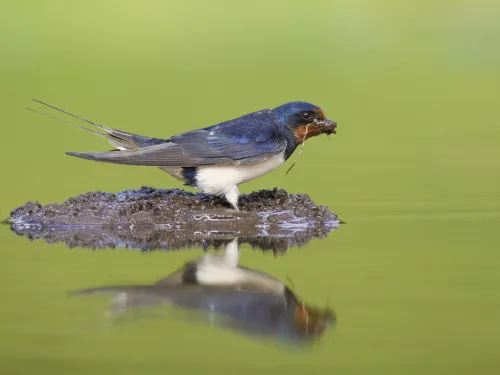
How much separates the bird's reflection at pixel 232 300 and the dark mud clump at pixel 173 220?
985 millimetres

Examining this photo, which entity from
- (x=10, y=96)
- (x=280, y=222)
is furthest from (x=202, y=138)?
(x=10, y=96)

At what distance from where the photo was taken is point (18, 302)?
6.52 metres

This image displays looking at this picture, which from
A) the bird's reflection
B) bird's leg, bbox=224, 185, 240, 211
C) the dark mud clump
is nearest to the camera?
the bird's reflection

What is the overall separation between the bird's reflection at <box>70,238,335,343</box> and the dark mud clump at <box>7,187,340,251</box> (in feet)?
3.23

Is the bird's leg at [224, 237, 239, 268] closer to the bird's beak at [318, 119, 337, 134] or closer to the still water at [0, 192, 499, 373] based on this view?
the still water at [0, 192, 499, 373]

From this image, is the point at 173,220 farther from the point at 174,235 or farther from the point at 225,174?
the point at 225,174

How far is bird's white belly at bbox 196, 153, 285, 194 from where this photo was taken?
8.76 metres

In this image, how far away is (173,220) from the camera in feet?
28.7

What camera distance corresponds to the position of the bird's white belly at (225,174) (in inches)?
345

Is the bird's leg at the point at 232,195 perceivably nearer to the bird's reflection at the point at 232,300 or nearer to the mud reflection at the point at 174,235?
the mud reflection at the point at 174,235

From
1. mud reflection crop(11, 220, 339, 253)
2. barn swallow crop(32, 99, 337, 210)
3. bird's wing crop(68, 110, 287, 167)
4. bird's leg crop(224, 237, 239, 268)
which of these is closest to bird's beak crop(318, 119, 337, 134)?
barn swallow crop(32, 99, 337, 210)

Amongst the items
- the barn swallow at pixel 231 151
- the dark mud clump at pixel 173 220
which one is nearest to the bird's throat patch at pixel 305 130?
the barn swallow at pixel 231 151

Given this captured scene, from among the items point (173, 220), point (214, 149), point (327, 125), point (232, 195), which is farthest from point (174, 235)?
point (327, 125)

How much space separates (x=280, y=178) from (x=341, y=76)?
37.5 feet
